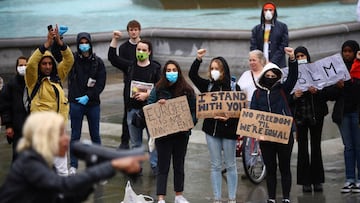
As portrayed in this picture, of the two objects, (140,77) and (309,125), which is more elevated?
(140,77)

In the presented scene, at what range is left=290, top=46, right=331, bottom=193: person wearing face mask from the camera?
11539 mm

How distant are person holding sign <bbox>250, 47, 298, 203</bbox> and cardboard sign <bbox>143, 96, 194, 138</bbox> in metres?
0.72

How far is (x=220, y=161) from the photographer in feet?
36.1

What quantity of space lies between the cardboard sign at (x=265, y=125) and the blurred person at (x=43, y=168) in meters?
4.96

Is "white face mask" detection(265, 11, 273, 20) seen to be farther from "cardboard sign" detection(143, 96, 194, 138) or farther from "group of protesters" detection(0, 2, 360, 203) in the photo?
"cardboard sign" detection(143, 96, 194, 138)

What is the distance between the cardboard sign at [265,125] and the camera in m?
10.9

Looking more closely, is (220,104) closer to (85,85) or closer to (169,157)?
(169,157)

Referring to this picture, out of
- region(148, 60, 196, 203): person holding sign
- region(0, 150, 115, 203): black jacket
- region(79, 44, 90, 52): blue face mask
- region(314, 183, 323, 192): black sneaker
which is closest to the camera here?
region(0, 150, 115, 203): black jacket

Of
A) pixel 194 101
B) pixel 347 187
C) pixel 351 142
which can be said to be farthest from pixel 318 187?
pixel 194 101

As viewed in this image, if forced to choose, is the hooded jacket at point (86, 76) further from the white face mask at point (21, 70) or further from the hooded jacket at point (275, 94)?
the hooded jacket at point (275, 94)

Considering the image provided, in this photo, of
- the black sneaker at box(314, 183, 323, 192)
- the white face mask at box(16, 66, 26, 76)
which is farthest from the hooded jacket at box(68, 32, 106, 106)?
the black sneaker at box(314, 183, 323, 192)

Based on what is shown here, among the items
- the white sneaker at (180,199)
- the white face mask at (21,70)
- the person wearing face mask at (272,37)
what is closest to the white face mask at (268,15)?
the person wearing face mask at (272,37)

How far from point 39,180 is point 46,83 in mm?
5556

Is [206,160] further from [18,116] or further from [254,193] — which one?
[18,116]
